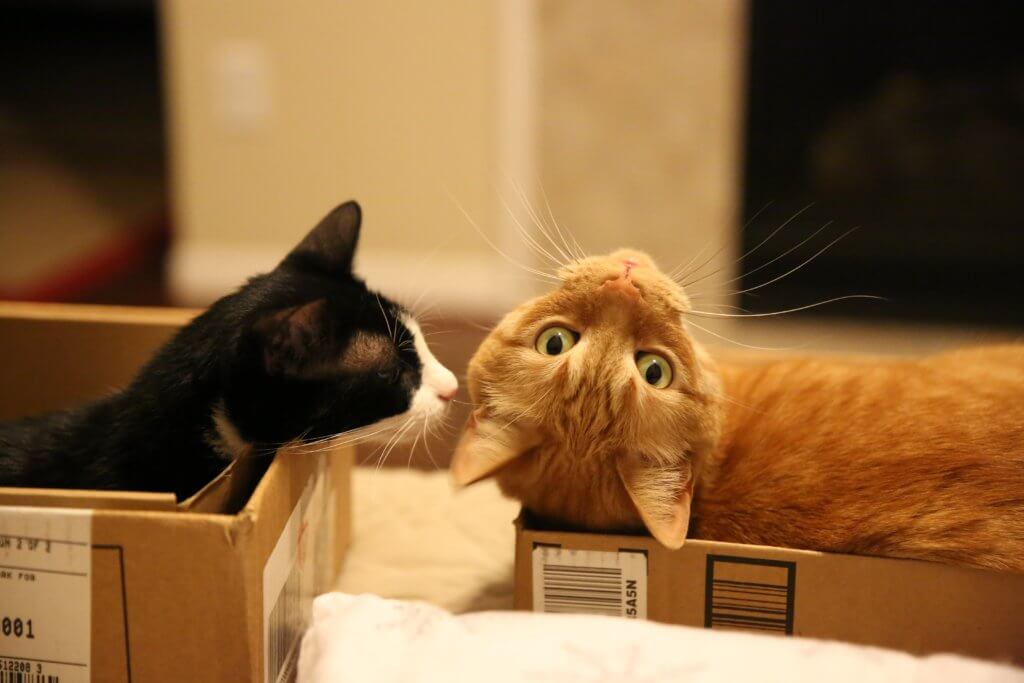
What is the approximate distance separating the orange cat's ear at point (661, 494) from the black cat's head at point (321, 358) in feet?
0.79

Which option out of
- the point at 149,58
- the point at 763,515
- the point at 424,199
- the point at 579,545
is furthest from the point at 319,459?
the point at 149,58

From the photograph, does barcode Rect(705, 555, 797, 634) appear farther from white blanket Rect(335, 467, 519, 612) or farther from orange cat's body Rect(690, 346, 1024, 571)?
white blanket Rect(335, 467, 519, 612)

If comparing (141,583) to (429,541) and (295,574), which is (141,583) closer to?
(295,574)

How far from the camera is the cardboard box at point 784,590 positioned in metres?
0.92

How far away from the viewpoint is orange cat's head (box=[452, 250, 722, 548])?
958 millimetres

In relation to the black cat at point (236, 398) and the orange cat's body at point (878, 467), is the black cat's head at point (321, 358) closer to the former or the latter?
the black cat at point (236, 398)

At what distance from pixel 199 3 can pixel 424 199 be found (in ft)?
2.57

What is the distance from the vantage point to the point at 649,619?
3.18 ft

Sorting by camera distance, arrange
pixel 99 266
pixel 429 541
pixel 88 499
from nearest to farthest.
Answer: pixel 88 499 → pixel 429 541 → pixel 99 266

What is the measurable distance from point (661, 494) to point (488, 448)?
0.59 feet

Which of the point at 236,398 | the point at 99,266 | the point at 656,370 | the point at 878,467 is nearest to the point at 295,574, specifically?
the point at 236,398

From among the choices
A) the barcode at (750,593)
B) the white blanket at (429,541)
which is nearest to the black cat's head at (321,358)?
the white blanket at (429,541)

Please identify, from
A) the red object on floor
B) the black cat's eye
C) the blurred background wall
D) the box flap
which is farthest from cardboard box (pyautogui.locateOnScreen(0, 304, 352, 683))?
the red object on floor

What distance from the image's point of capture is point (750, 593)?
94 centimetres
